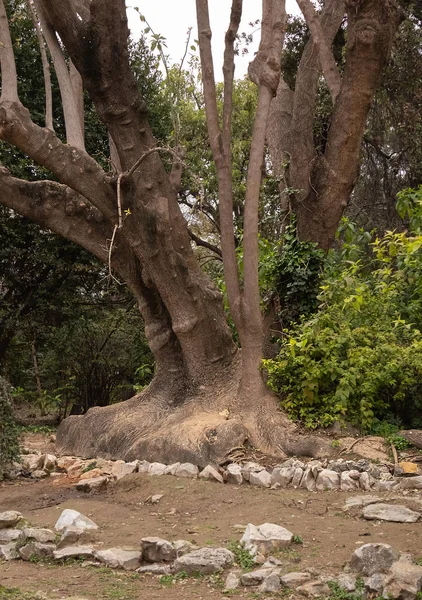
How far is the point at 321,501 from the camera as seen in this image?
19.8ft

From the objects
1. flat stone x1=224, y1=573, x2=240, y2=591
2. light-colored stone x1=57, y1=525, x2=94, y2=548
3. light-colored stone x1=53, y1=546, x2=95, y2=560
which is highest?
light-colored stone x1=57, y1=525, x2=94, y2=548

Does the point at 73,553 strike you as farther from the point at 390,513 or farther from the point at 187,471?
the point at 187,471

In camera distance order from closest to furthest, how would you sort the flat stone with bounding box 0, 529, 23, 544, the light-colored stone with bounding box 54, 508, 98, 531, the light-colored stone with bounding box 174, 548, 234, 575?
the light-colored stone with bounding box 174, 548, 234, 575 < the flat stone with bounding box 0, 529, 23, 544 < the light-colored stone with bounding box 54, 508, 98, 531

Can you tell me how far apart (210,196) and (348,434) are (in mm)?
12481

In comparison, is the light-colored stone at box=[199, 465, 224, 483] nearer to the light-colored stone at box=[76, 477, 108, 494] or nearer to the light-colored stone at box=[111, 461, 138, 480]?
the light-colored stone at box=[111, 461, 138, 480]

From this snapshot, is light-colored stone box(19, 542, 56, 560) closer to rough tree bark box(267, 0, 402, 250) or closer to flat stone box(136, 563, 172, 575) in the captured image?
flat stone box(136, 563, 172, 575)

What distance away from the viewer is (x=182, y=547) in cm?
454

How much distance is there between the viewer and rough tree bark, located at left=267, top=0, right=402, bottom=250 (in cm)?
879

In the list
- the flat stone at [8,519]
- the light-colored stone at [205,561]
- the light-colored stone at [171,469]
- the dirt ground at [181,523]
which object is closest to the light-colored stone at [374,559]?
the dirt ground at [181,523]

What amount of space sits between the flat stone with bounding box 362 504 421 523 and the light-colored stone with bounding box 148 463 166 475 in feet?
8.09

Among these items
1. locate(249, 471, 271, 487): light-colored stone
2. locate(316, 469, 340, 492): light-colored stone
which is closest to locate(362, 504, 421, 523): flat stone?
locate(316, 469, 340, 492): light-colored stone

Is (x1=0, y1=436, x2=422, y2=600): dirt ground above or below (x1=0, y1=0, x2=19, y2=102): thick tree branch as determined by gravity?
below

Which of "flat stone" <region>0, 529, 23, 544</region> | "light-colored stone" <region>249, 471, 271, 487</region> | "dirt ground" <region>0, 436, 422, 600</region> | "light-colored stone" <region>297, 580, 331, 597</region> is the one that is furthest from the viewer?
"light-colored stone" <region>249, 471, 271, 487</region>

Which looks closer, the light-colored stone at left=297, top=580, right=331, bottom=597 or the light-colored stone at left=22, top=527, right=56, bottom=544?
the light-colored stone at left=297, top=580, right=331, bottom=597
